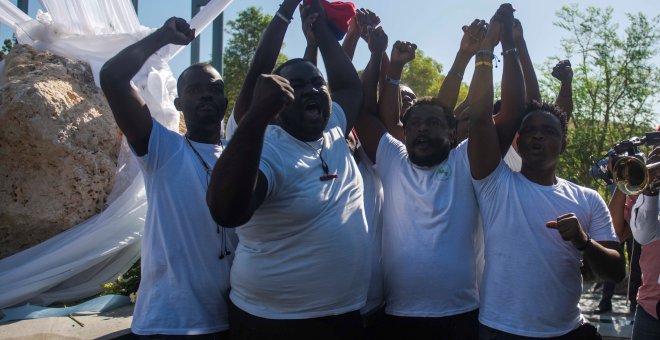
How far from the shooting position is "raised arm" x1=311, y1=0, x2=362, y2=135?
3.01 meters

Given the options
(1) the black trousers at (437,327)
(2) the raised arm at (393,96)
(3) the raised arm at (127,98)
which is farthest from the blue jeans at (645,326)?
(3) the raised arm at (127,98)

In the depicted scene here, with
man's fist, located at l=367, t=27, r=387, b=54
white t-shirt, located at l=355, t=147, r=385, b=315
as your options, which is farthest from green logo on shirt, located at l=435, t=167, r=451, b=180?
man's fist, located at l=367, t=27, r=387, b=54

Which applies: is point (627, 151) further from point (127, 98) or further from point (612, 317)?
point (612, 317)

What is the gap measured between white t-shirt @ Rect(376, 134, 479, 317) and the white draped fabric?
12.1 feet

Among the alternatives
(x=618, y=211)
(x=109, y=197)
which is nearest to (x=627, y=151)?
(x=618, y=211)

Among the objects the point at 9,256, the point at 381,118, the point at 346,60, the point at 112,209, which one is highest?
the point at 346,60

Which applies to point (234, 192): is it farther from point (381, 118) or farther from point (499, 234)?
point (381, 118)

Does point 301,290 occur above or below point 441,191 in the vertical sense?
below

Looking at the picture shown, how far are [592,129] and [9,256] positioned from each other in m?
12.4

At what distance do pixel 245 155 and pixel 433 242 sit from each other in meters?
1.13

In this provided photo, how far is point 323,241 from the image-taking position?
2.26 meters

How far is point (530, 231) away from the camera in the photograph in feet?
8.33

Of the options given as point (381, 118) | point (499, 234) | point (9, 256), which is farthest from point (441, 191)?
point (9, 256)

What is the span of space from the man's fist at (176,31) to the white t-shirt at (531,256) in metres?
1.57
